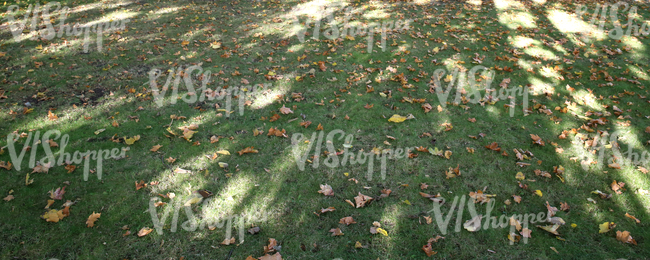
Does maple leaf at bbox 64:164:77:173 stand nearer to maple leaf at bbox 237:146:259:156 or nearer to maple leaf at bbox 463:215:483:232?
maple leaf at bbox 237:146:259:156

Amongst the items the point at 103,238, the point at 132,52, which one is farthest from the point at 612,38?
the point at 132,52

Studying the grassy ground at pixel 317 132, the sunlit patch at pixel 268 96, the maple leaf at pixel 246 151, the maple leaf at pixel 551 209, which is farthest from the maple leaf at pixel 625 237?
the sunlit patch at pixel 268 96

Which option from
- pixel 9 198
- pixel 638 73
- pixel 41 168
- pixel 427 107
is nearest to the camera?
pixel 9 198

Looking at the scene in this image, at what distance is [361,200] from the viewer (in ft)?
12.7

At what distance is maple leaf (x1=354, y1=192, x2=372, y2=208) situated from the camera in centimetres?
382

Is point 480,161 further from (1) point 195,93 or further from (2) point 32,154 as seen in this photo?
(2) point 32,154

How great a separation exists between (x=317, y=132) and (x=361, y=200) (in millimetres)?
1616

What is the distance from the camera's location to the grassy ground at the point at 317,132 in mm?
3436

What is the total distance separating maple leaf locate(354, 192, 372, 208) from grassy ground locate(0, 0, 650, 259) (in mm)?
104

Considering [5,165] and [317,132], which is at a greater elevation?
[5,165]

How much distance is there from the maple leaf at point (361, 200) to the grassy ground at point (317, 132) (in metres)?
0.10

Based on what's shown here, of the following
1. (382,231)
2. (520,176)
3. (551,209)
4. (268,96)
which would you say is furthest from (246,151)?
(551,209)

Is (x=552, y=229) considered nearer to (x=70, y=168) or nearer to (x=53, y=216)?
(x=53, y=216)

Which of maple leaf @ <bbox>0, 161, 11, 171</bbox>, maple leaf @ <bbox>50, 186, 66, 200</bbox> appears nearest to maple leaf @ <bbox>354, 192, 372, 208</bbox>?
maple leaf @ <bbox>50, 186, 66, 200</bbox>
